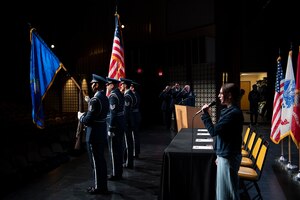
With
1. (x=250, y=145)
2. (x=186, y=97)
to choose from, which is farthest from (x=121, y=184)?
(x=186, y=97)

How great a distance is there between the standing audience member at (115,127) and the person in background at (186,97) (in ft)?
15.9

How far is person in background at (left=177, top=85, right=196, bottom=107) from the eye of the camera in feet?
31.3

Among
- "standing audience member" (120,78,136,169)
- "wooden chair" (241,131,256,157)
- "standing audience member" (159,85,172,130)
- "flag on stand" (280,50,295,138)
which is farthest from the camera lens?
"standing audience member" (159,85,172,130)

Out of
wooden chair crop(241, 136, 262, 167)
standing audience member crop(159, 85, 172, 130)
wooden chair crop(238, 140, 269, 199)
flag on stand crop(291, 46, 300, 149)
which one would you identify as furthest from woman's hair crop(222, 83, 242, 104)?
standing audience member crop(159, 85, 172, 130)

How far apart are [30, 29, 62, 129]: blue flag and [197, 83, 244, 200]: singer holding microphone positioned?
235cm

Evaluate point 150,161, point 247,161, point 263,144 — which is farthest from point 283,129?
point 150,161

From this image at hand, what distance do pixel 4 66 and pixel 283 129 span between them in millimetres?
11097

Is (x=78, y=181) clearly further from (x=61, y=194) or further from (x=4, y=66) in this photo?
(x=4, y=66)

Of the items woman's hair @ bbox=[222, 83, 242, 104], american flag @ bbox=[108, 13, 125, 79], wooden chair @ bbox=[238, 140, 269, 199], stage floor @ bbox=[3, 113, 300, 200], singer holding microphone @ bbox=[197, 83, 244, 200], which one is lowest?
stage floor @ bbox=[3, 113, 300, 200]

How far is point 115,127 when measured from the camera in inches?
188

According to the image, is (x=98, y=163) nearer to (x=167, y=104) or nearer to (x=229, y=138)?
(x=229, y=138)

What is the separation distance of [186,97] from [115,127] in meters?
5.43

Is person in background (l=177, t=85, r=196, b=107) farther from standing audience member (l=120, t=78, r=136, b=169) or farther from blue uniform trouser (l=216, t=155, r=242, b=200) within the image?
blue uniform trouser (l=216, t=155, r=242, b=200)

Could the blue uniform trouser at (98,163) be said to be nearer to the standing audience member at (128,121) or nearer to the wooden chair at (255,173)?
the standing audience member at (128,121)
